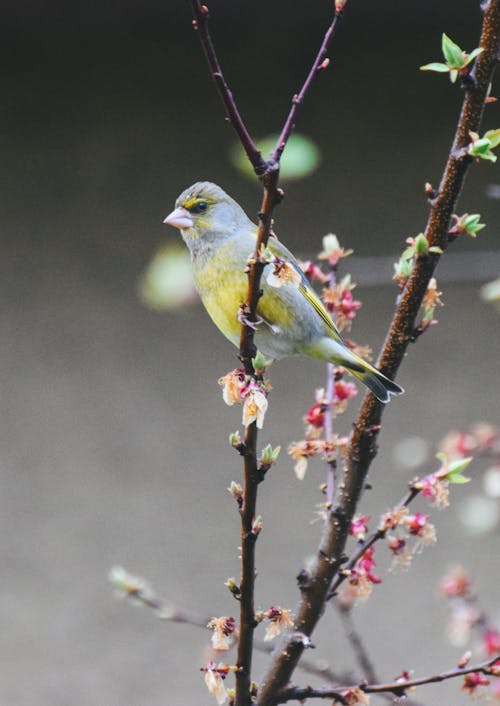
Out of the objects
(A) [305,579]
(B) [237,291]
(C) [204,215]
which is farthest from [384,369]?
(C) [204,215]

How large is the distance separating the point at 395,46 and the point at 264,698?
5.90 feet

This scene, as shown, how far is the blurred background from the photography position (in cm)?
240

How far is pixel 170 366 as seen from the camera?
255 centimetres

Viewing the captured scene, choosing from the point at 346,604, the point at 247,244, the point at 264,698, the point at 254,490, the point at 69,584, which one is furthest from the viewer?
the point at 69,584

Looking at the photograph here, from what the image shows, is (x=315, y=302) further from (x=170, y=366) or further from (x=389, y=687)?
(x=170, y=366)

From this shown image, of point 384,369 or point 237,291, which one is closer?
point 384,369

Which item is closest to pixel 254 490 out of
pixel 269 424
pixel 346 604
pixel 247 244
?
pixel 346 604

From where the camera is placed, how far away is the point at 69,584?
2510 millimetres

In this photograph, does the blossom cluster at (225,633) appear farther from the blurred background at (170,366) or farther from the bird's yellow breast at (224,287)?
the blurred background at (170,366)

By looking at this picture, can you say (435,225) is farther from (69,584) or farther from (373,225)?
(69,584)

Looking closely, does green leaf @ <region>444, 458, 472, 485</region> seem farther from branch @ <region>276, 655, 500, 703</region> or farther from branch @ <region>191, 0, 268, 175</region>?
branch @ <region>191, 0, 268, 175</region>

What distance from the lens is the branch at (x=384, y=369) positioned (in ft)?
2.65

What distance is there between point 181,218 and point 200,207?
0.05 metres

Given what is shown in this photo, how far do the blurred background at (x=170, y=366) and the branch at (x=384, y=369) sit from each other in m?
Answer: 1.48
